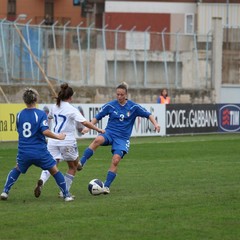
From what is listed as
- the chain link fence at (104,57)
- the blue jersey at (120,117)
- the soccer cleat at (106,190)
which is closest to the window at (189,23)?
the chain link fence at (104,57)

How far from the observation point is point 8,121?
29.7 m

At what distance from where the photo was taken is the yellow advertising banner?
29406 mm

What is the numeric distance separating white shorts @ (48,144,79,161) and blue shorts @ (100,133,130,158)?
89 cm

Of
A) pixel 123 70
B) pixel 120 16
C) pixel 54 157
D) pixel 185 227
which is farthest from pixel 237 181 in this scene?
pixel 120 16

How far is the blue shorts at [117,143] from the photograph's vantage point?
51.3ft

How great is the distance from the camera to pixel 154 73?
44.8m

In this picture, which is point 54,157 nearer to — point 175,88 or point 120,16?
point 175,88

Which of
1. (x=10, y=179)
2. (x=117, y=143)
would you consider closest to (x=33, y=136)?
(x=10, y=179)

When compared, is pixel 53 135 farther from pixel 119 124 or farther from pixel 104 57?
pixel 104 57

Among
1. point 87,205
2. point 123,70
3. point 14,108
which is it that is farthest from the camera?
point 123,70

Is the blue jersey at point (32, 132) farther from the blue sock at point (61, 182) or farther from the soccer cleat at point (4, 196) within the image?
the soccer cleat at point (4, 196)

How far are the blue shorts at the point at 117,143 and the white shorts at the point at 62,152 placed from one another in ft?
2.91

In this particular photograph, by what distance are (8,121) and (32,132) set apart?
15927 millimetres

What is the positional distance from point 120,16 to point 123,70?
47.8ft
